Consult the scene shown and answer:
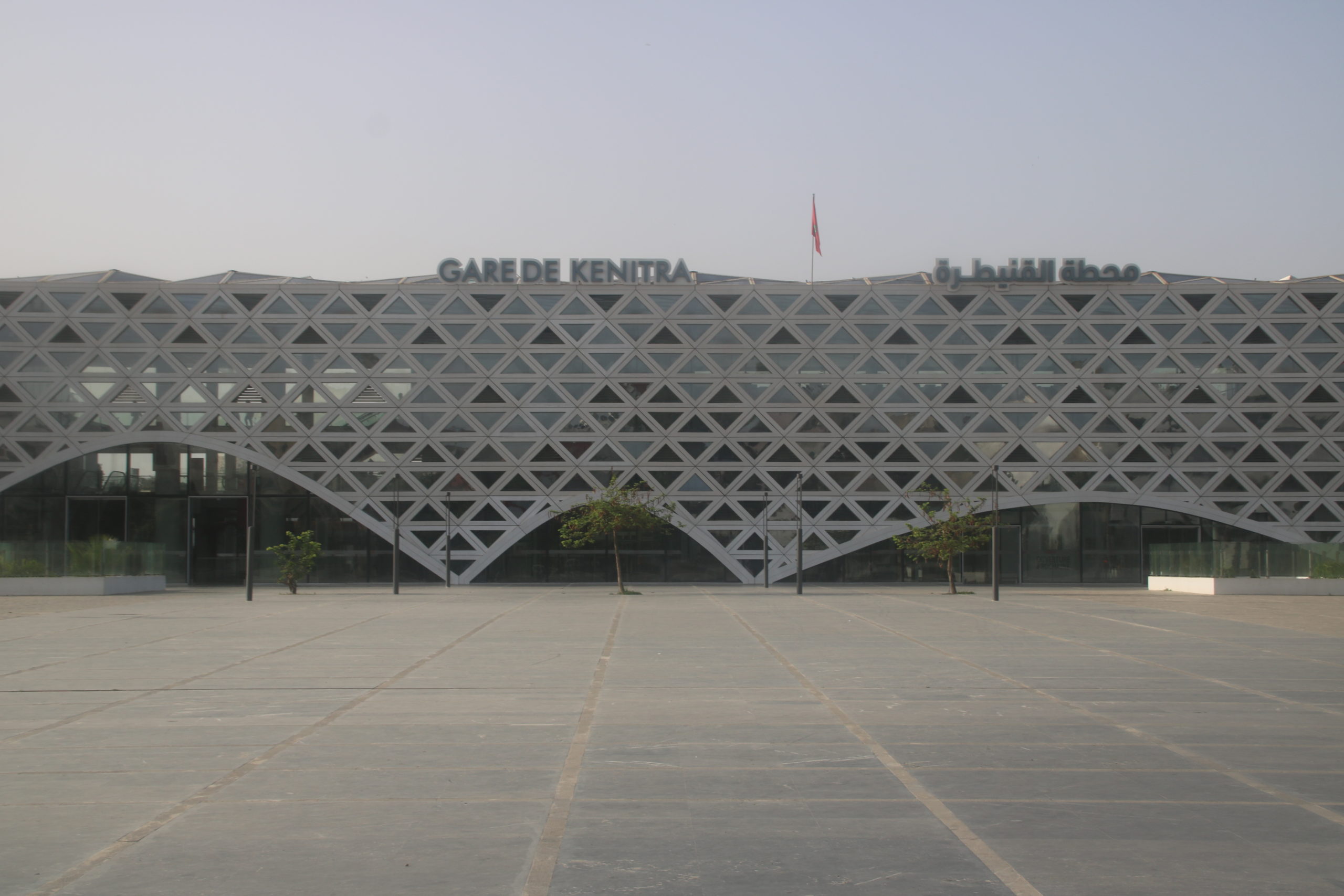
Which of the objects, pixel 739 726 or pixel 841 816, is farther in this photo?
pixel 739 726

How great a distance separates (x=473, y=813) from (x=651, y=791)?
1.64 metres

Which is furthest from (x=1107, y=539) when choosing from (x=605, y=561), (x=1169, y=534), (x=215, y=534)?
(x=215, y=534)

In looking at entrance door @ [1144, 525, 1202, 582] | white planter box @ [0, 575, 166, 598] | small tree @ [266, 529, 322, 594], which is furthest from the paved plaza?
entrance door @ [1144, 525, 1202, 582]

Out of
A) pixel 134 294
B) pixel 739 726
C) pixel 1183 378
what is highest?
pixel 134 294

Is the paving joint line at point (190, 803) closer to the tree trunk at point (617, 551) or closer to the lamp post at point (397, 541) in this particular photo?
the lamp post at point (397, 541)

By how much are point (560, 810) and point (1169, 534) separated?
207 feet

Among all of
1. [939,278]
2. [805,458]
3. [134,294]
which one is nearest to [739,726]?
[805,458]

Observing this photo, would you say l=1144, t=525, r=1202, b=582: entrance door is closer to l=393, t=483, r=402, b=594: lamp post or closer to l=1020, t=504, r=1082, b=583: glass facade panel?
l=1020, t=504, r=1082, b=583: glass facade panel

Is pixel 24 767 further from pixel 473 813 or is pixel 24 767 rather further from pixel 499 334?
pixel 499 334

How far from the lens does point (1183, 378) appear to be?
65.8m

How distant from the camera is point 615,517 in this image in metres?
55.7

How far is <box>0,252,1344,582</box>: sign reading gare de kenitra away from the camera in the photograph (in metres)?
64.7

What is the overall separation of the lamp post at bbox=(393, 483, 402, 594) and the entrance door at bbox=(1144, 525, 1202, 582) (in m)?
40.6

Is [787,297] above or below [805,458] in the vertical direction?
above
